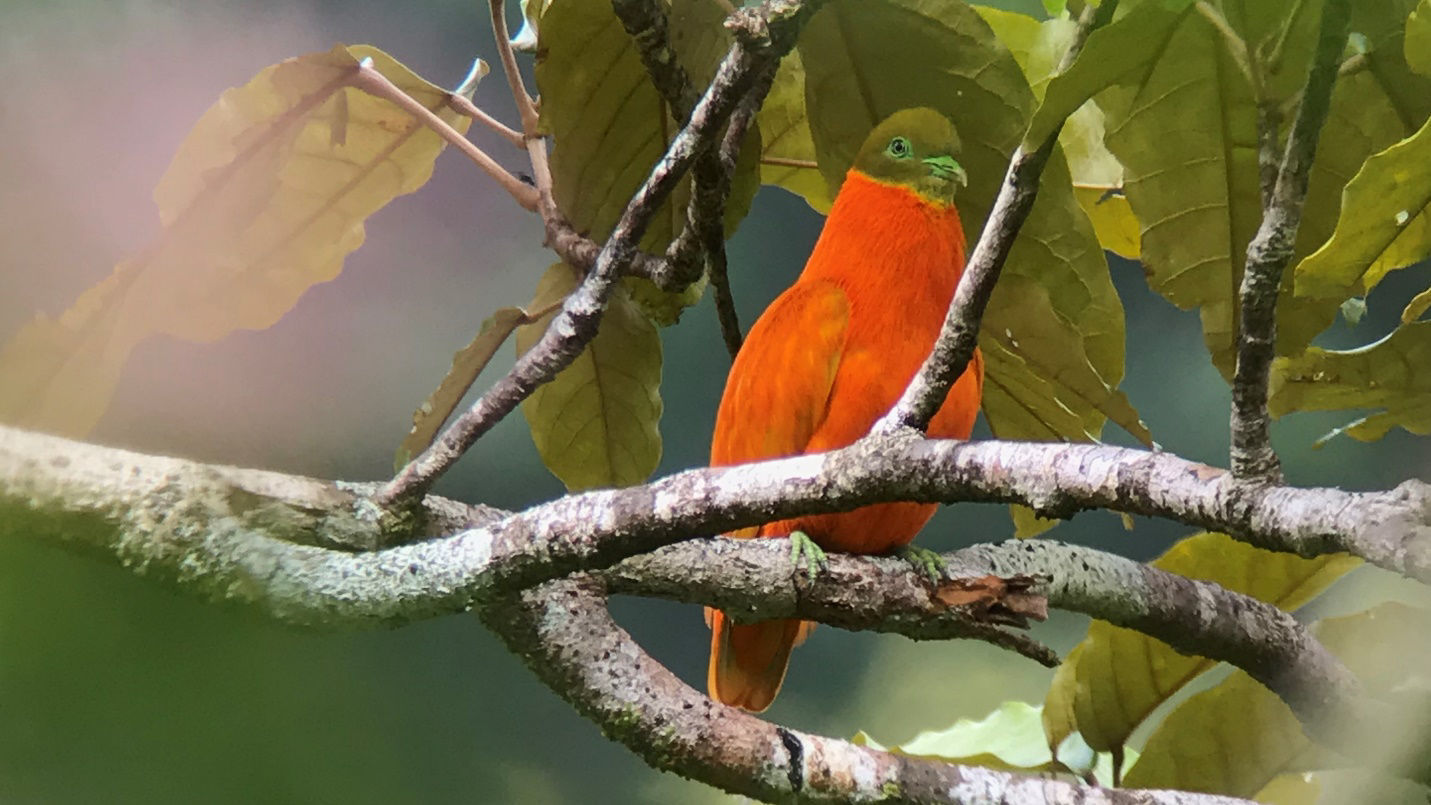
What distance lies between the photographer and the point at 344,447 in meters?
0.52

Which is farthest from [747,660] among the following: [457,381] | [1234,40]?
[1234,40]

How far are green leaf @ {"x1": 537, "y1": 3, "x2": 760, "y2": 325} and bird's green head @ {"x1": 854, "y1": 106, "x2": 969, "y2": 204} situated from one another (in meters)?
0.11

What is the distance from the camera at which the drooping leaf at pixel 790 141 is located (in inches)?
30.5

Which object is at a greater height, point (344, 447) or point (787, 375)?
point (787, 375)

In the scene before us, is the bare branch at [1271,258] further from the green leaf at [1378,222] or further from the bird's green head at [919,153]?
the bird's green head at [919,153]

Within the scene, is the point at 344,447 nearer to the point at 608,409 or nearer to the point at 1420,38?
the point at 608,409

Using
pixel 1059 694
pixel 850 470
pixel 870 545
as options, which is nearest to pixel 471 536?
pixel 850 470

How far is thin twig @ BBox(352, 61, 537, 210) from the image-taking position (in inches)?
24.7

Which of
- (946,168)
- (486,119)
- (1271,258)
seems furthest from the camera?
(486,119)

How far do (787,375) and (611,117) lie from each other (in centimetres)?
22

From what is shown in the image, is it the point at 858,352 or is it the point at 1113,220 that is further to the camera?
the point at 1113,220

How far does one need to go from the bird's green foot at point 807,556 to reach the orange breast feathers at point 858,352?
0.06 m

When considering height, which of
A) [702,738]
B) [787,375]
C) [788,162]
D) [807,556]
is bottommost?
[702,738]

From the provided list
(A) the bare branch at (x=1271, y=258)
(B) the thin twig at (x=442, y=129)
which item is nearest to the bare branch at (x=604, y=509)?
(A) the bare branch at (x=1271, y=258)
